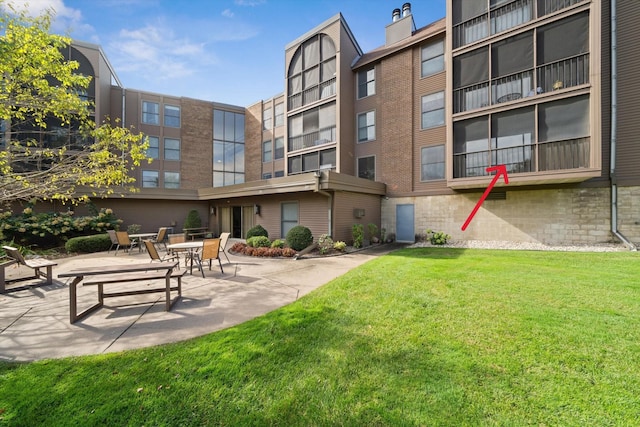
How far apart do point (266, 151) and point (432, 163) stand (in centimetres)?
1409

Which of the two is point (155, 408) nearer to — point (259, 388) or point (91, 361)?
point (259, 388)

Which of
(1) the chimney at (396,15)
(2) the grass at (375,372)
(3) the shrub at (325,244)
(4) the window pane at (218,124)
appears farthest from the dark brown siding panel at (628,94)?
(4) the window pane at (218,124)

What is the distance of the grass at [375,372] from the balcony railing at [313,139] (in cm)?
1245

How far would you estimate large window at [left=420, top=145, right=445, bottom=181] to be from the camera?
1268 centimetres

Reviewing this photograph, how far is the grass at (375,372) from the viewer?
2059 millimetres

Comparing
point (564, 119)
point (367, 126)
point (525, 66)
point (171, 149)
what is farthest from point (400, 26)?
point (171, 149)

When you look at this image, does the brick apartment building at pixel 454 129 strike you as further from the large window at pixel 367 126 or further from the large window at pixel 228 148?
the large window at pixel 228 148

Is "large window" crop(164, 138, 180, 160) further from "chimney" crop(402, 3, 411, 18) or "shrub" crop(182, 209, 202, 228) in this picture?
"chimney" crop(402, 3, 411, 18)

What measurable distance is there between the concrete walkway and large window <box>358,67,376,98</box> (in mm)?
12268

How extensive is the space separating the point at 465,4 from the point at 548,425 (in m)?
15.1

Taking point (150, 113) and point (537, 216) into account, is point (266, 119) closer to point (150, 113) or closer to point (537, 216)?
point (150, 113)

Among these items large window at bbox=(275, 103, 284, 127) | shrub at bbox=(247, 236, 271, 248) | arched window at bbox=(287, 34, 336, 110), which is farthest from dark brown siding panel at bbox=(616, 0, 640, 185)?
large window at bbox=(275, 103, 284, 127)

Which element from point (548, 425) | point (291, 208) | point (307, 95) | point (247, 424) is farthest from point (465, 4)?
point (247, 424)

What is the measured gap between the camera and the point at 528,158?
9.84 m
